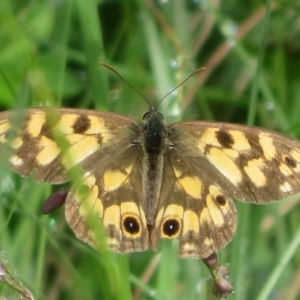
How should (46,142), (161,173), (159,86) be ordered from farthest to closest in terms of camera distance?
(159,86)
(161,173)
(46,142)

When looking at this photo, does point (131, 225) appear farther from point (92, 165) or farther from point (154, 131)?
point (154, 131)

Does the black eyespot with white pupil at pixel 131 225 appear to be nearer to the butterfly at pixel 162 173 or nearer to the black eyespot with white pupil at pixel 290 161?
the butterfly at pixel 162 173

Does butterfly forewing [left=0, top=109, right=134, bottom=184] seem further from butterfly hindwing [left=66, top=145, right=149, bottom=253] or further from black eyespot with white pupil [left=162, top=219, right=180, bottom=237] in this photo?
black eyespot with white pupil [left=162, top=219, right=180, bottom=237]

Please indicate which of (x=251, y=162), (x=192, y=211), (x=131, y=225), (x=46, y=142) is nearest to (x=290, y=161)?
(x=251, y=162)

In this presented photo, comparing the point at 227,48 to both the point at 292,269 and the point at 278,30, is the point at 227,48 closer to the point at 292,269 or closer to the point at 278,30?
the point at 278,30

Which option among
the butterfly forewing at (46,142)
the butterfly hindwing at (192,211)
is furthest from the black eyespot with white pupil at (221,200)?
the butterfly forewing at (46,142)

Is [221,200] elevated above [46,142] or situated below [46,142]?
below
